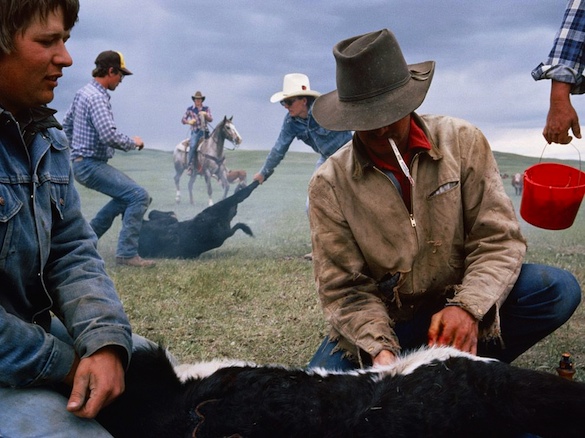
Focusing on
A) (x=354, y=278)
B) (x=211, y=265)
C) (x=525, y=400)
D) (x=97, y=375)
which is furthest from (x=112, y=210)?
(x=525, y=400)

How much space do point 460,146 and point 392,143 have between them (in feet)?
1.09

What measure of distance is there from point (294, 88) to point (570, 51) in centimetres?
480

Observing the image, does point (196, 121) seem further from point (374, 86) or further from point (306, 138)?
point (374, 86)

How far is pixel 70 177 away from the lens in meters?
2.39

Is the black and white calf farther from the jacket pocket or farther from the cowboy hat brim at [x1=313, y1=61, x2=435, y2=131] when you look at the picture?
the cowboy hat brim at [x1=313, y1=61, x2=435, y2=131]

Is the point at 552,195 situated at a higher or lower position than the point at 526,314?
higher

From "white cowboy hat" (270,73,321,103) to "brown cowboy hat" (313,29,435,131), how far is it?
5348 mm

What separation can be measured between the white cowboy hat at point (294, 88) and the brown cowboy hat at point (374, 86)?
5.35m

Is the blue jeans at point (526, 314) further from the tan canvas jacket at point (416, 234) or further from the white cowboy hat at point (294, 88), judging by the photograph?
the white cowboy hat at point (294, 88)

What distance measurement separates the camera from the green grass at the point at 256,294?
4336mm

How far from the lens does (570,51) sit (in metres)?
3.58

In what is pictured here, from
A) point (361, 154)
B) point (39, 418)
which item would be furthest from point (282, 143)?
point (39, 418)

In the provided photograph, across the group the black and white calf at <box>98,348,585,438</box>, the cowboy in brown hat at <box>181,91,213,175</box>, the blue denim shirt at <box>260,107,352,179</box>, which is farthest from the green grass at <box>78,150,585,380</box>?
the black and white calf at <box>98,348,585,438</box>

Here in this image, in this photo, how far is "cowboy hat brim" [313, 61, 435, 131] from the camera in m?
2.54
